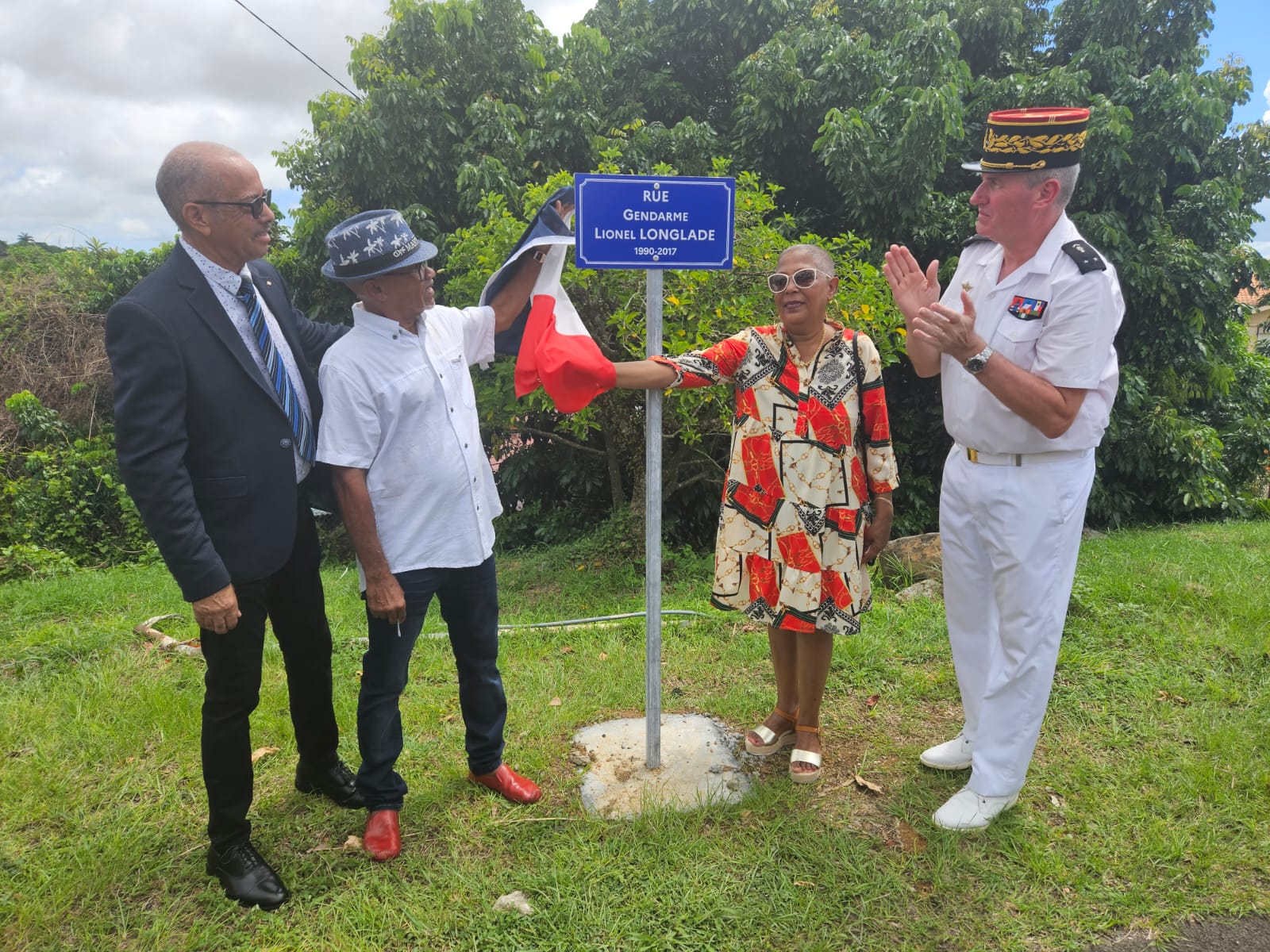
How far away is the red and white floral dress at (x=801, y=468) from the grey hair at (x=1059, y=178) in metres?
0.75

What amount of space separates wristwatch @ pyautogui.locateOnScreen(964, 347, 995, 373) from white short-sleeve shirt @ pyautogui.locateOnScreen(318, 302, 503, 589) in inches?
66.0

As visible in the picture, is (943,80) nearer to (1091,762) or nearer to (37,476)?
(1091,762)

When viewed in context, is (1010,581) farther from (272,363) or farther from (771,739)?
(272,363)

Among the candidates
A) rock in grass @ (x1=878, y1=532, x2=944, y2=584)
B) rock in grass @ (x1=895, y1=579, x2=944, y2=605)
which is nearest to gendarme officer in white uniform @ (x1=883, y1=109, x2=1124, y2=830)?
rock in grass @ (x1=895, y1=579, x2=944, y2=605)

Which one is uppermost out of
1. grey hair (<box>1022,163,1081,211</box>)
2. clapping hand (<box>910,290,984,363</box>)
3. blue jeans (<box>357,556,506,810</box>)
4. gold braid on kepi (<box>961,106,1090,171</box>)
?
gold braid on kepi (<box>961,106,1090,171</box>)

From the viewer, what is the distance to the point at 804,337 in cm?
298

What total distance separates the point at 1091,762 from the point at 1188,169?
8958mm

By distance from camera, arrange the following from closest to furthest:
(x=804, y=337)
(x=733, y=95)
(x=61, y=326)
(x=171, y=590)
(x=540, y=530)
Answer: (x=804, y=337)
(x=171, y=590)
(x=540, y=530)
(x=733, y=95)
(x=61, y=326)

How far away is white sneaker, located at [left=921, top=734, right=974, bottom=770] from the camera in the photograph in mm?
3287

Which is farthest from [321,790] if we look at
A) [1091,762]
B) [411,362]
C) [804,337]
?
[1091,762]

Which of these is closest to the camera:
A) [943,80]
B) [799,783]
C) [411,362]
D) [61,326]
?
[411,362]

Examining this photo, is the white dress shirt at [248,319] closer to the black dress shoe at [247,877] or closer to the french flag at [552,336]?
the french flag at [552,336]

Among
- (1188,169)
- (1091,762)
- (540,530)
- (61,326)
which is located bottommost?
(540,530)

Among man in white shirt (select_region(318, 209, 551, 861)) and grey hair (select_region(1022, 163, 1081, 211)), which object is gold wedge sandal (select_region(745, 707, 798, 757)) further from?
grey hair (select_region(1022, 163, 1081, 211))
